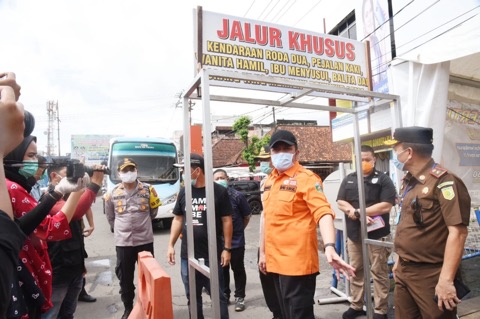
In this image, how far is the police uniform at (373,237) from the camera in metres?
3.61

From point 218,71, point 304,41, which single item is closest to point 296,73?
point 304,41

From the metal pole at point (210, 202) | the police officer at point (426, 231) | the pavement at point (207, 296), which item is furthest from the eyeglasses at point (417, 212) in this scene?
the pavement at point (207, 296)

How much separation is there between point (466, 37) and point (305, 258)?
204cm

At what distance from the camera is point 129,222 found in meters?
3.95

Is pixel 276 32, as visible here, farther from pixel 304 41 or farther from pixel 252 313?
pixel 252 313

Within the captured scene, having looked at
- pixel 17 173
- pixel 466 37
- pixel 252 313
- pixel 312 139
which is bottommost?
pixel 252 313

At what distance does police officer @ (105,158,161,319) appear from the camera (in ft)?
12.8

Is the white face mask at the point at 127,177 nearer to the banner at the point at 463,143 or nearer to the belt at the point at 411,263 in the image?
the belt at the point at 411,263

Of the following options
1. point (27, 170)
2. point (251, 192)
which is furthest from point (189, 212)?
point (251, 192)

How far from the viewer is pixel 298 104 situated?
3035 mm

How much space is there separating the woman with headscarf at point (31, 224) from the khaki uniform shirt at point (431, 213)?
2259 mm

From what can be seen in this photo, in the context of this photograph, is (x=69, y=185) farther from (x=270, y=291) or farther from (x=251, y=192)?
(x=251, y=192)

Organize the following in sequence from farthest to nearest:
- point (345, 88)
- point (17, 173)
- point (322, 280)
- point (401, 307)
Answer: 1. point (322, 280)
2. point (345, 88)
3. point (401, 307)
4. point (17, 173)

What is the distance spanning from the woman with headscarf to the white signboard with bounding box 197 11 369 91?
Answer: 1.27m
